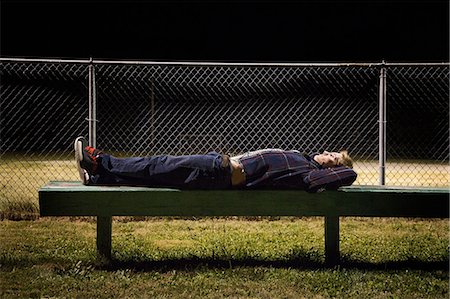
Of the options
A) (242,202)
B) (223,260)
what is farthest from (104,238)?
(242,202)

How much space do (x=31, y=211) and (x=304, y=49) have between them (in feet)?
36.9

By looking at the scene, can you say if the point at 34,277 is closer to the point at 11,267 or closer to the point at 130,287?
the point at 11,267

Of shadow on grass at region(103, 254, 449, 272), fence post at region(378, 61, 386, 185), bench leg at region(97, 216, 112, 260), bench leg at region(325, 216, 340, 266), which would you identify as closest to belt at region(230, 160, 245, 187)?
shadow on grass at region(103, 254, 449, 272)

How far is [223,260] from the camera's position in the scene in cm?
424

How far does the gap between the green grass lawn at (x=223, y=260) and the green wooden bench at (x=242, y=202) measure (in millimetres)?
420

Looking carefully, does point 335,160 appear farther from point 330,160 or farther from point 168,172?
point 168,172

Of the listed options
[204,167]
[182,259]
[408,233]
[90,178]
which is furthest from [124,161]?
[408,233]

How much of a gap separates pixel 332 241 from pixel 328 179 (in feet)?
1.85

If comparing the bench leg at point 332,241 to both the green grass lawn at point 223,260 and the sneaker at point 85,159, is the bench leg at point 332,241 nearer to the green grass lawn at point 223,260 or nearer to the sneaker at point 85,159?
the green grass lawn at point 223,260

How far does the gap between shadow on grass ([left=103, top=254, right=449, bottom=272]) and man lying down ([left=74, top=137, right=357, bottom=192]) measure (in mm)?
592

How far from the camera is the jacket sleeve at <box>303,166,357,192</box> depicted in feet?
12.8

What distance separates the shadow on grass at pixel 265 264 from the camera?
160 inches

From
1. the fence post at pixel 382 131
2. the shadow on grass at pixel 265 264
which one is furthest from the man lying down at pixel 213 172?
the fence post at pixel 382 131

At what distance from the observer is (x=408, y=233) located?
17.6 ft
